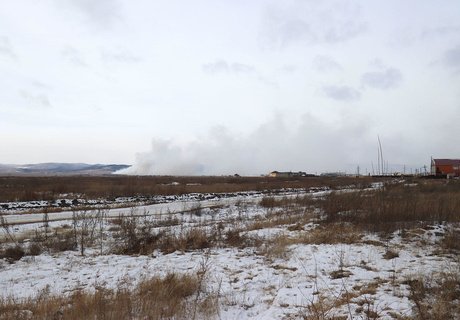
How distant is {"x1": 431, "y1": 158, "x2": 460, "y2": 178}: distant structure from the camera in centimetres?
7950

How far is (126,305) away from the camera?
6105mm

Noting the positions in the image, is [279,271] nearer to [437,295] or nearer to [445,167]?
[437,295]

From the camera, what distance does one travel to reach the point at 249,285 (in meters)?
8.01

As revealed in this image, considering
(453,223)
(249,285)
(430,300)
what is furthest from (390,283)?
(453,223)

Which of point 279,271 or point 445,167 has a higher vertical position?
point 445,167

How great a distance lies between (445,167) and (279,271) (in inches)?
3315

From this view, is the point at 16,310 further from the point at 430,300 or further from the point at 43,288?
the point at 430,300

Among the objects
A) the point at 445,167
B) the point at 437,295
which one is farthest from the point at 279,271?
the point at 445,167

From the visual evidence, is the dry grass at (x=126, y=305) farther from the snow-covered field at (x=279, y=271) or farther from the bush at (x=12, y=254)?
the bush at (x=12, y=254)

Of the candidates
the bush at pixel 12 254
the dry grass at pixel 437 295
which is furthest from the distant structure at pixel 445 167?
the bush at pixel 12 254

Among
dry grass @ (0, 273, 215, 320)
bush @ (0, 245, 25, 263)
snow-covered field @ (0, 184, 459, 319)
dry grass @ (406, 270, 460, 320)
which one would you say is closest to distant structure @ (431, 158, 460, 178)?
snow-covered field @ (0, 184, 459, 319)

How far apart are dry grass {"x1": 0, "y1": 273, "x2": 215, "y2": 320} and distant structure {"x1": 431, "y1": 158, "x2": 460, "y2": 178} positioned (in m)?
A: 83.3

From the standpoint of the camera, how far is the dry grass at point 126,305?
5.82m

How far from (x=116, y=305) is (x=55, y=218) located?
1735 cm
